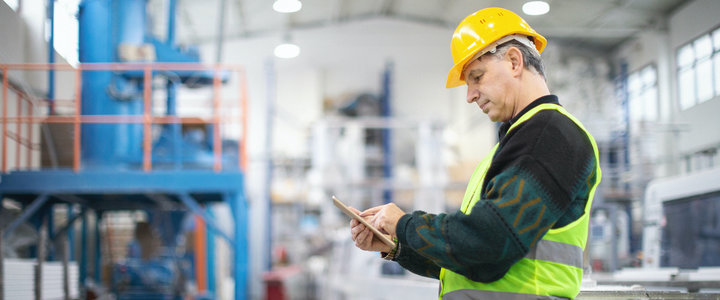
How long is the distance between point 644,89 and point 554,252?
3.66 m

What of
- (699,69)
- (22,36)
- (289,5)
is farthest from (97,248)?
(699,69)

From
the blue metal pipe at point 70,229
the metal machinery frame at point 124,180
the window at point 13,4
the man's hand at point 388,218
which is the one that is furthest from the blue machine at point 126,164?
the man's hand at point 388,218

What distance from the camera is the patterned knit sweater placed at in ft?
5.53

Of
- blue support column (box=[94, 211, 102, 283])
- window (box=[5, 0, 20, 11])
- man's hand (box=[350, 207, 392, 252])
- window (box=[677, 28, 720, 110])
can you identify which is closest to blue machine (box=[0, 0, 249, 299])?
blue support column (box=[94, 211, 102, 283])

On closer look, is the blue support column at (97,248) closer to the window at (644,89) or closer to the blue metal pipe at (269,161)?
the blue metal pipe at (269,161)

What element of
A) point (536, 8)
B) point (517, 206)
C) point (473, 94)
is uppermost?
point (536, 8)

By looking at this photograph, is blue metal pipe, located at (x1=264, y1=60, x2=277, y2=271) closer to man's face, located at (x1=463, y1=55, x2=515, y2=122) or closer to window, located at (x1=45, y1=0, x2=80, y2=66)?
window, located at (x1=45, y1=0, x2=80, y2=66)

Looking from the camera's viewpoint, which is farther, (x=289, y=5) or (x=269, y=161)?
(x=269, y=161)

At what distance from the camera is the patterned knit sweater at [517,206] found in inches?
66.4

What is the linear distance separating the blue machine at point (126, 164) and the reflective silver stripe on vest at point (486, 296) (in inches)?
274

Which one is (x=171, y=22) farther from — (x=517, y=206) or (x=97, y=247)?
(x=517, y=206)

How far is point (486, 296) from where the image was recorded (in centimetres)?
186

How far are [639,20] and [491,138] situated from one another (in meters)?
18.0

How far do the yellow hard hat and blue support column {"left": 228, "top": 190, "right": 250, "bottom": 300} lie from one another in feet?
24.3
